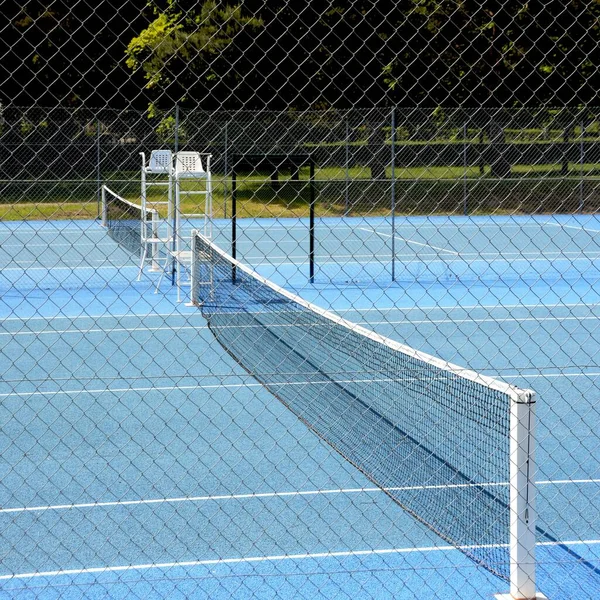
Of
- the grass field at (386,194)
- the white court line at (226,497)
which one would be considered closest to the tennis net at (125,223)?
the grass field at (386,194)

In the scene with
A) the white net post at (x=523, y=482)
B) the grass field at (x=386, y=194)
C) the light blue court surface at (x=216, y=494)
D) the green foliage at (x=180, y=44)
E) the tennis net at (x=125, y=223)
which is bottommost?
the tennis net at (x=125, y=223)

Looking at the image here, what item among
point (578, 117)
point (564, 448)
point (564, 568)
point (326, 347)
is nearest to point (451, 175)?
point (578, 117)

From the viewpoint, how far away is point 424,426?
6.40 metres

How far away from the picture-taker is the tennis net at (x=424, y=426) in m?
4.14

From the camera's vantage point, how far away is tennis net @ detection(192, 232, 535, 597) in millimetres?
4145

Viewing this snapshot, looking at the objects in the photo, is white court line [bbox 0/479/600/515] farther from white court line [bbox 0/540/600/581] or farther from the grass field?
the grass field

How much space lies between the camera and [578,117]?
821 inches

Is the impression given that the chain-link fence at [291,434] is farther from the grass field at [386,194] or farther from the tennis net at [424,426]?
the grass field at [386,194]

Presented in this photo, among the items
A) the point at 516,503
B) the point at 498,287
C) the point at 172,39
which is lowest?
the point at 498,287

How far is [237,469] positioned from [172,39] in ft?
40.2

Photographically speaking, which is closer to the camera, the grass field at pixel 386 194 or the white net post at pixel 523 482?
the white net post at pixel 523 482

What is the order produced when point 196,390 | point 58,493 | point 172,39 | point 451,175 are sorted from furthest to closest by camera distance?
→ point 451,175
point 172,39
point 196,390
point 58,493

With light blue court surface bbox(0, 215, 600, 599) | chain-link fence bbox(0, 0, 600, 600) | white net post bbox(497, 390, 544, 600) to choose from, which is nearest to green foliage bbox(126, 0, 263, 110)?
chain-link fence bbox(0, 0, 600, 600)

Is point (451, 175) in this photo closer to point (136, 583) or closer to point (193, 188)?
point (193, 188)
